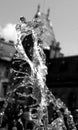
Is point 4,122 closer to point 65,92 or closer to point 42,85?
point 65,92

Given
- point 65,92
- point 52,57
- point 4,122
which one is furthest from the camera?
point 52,57

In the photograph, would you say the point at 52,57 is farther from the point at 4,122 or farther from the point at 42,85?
the point at 42,85

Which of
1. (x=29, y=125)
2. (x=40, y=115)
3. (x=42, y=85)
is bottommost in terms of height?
(x=29, y=125)

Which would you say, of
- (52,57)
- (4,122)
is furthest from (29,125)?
(52,57)

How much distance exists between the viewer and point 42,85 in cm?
1977

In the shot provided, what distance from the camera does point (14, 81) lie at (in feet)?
155

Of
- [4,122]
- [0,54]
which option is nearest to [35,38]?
[4,122]

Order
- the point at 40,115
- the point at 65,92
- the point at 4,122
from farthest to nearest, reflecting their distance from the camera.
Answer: the point at 65,92 → the point at 4,122 → the point at 40,115

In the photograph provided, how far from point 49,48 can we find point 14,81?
1012 cm

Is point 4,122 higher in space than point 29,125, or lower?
lower

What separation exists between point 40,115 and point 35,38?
15.8 ft

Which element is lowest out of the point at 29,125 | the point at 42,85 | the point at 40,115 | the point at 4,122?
the point at 4,122

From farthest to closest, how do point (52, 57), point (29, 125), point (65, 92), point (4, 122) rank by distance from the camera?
point (52, 57) < point (65, 92) < point (4, 122) < point (29, 125)

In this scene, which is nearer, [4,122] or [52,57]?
[4,122]
